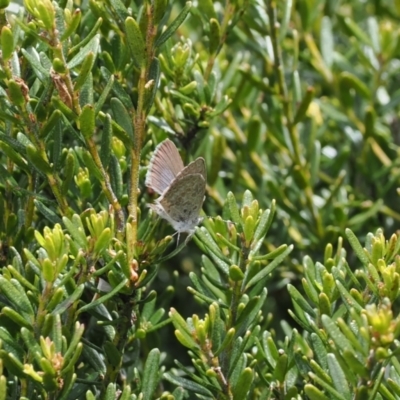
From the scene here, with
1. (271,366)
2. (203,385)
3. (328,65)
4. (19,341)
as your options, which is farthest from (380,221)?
(19,341)

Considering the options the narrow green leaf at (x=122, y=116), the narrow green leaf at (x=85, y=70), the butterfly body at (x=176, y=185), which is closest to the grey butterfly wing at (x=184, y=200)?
the butterfly body at (x=176, y=185)

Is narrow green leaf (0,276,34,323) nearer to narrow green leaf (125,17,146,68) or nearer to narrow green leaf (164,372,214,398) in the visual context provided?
narrow green leaf (164,372,214,398)

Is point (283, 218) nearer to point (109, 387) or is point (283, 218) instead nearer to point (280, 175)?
point (280, 175)

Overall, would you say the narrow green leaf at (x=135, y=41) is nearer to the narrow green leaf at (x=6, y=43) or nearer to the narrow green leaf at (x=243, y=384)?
the narrow green leaf at (x=6, y=43)

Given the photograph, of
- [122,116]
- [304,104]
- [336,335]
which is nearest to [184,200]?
[122,116]

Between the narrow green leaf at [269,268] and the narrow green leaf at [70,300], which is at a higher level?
the narrow green leaf at [269,268]

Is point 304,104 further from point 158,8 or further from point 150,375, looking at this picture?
point 150,375
